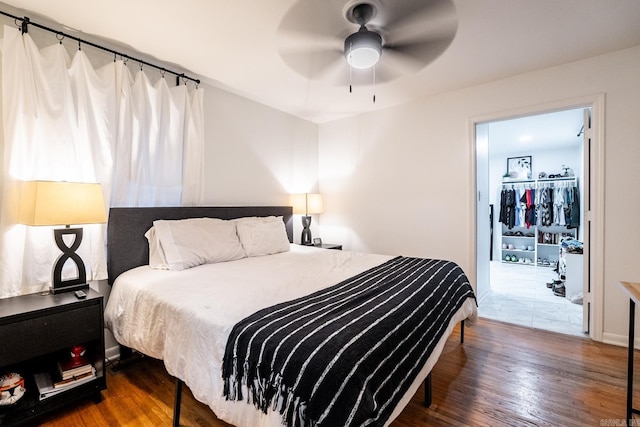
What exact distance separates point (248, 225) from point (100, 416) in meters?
1.78

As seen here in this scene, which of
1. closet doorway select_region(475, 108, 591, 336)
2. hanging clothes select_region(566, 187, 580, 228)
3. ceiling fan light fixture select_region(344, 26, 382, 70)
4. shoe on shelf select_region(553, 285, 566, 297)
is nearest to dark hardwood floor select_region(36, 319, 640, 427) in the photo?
closet doorway select_region(475, 108, 591, 336)

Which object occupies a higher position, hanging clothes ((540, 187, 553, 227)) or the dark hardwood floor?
hanging clothes ((540, 187, 553, 227))

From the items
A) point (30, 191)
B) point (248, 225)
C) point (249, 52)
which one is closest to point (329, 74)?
point (249, 52)

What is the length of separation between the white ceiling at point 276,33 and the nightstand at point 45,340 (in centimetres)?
193

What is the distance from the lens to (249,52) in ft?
8.07

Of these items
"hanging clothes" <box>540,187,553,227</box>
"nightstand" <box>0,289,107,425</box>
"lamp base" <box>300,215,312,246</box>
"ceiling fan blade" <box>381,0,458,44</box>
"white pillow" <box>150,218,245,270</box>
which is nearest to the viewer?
"nightstand" <box>0,289,107,425</box>

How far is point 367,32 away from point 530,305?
12.4 ft

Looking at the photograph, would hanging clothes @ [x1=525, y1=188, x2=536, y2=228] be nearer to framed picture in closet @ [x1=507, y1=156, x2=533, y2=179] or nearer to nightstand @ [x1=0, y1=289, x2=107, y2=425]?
framed picture in closet @ [x1=507, y1=156, x2=533, y2=179]

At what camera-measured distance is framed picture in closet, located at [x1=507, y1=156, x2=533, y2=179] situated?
6.21m

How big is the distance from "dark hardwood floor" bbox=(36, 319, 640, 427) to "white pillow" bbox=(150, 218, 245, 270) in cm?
88

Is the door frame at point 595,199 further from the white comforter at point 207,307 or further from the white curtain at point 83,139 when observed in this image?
the white curtain at point 83,139

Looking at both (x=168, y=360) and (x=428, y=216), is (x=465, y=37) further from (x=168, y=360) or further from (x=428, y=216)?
(x=168, y=360)

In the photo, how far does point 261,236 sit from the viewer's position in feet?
9.81

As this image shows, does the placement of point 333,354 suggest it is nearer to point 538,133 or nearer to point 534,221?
point 538,133
